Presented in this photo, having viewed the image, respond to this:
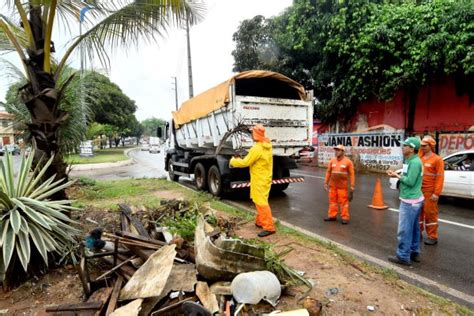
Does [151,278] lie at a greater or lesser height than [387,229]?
greater

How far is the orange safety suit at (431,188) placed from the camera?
4738 mm

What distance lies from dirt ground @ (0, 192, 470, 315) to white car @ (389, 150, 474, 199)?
178 inches

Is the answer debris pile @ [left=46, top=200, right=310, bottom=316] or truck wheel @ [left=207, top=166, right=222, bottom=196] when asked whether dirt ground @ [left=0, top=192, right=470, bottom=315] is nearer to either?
debris pile @ [left=46, top=200, right=310, bottom=316]

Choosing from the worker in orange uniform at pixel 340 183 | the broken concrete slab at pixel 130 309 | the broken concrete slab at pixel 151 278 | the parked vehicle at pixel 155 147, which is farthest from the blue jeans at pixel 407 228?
the parked vehicle at pixel 155 147

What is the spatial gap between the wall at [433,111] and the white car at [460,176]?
5880 millimetres

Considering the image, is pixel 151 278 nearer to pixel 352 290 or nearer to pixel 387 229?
pixel 352 290

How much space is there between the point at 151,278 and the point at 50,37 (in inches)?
128

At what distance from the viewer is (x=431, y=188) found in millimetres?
4836

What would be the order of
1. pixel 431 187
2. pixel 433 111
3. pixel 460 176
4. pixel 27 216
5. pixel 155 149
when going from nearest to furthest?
pixel 27 216
pixel 431 187
pixel 460 176
pixel 433 111
pixel 155 149

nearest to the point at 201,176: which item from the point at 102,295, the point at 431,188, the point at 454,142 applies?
the point at 431,188

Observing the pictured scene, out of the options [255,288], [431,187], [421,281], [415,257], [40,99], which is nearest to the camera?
[255,288]

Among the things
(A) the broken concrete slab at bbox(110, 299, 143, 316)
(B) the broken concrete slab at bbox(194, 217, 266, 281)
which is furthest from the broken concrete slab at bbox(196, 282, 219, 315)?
(A) the broken concrete slab at bbox(110, 299, 143, 316)

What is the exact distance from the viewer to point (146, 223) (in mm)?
4926

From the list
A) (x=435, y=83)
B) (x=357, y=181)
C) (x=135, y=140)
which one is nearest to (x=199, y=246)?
(x=357, y=181)
